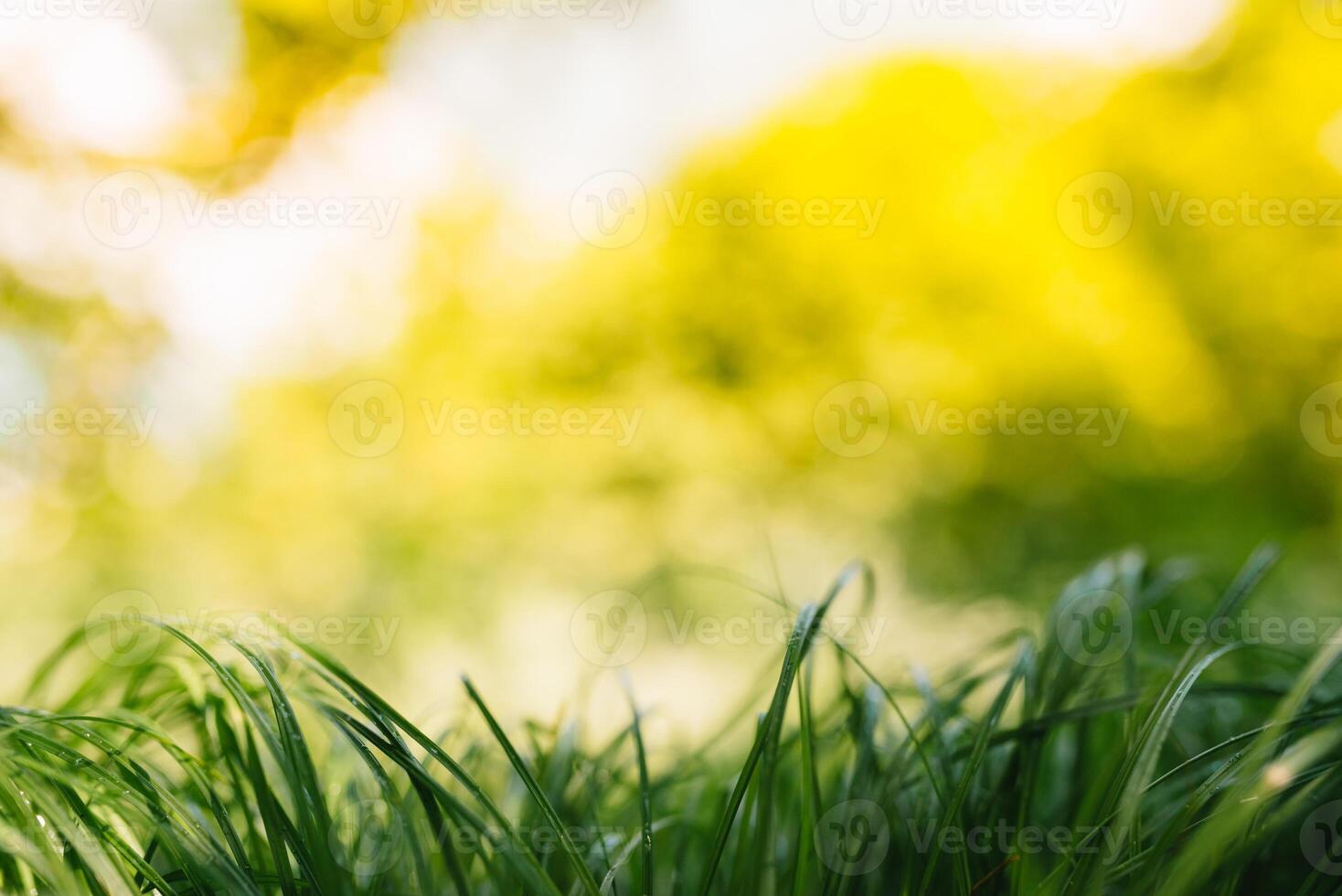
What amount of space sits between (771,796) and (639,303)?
2.61 metres

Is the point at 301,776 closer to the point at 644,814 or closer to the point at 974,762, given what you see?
the point at 644,814

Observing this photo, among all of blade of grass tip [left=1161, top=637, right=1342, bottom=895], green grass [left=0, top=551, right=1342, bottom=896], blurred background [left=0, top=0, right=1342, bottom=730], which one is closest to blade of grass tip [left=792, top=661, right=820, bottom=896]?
green grass [left=0, top=551, right=1342, bottom=896]

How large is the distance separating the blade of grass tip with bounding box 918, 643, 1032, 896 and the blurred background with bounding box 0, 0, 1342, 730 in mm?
1847

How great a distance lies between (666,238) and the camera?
115 inches

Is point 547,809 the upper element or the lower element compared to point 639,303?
lower

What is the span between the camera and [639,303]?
2881 millimetres

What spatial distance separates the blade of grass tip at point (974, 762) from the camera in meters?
0.33

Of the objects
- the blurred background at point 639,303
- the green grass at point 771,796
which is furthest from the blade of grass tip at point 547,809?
the blurred background at point 639,303

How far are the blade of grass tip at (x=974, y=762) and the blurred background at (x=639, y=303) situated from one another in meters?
1.85

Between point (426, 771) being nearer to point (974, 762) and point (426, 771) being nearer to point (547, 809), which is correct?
point (547, 809)

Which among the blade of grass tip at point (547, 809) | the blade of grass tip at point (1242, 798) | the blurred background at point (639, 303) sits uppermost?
the blurred background at point (639, 303)

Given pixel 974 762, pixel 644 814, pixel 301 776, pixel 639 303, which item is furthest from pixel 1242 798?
pixel 639 303

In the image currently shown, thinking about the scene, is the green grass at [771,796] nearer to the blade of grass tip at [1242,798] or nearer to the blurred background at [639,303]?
the blade of grass tip at [1242,798]

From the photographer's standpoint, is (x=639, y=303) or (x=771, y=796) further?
(x=639, y=303)
